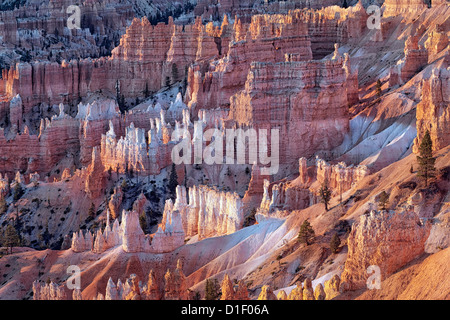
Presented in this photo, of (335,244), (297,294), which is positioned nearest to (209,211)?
(335,244)

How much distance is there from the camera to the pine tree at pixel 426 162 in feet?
178

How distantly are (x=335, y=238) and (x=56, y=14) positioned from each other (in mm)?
113441

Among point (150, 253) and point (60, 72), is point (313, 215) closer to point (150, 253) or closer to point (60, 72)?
point (150, 253)

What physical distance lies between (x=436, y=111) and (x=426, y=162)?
6152 mm

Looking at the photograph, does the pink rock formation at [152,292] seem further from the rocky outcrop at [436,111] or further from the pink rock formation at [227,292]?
the rocky outcrop at [436,111]

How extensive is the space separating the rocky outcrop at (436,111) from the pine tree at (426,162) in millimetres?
2005

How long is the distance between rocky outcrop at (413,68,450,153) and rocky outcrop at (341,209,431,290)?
1467cm

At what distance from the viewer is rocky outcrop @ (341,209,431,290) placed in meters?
44.2

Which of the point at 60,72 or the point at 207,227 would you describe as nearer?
the point at 207,227

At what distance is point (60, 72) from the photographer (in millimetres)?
121312

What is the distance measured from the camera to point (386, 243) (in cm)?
4422

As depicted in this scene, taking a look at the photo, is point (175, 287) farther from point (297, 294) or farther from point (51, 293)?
point (51, 293)

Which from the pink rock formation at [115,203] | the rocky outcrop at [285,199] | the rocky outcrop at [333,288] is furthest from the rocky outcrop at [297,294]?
the pink rock formation at [115,203]
